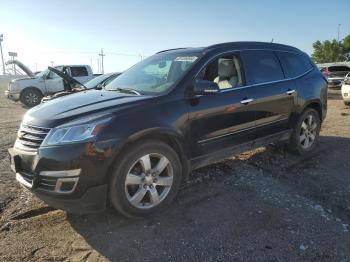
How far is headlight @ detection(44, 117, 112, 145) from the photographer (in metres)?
3.45

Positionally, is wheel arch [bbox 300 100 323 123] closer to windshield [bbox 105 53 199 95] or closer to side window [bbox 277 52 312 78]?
side window [bbox 277 52 312 78]

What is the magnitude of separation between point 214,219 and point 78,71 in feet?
48.5

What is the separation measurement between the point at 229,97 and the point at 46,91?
46.9 ft

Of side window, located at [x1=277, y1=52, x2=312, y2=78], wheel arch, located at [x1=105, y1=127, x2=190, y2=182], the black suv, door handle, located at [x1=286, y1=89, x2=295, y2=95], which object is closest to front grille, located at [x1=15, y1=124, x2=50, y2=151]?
the black suv

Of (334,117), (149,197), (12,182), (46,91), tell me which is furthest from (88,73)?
(149,197)

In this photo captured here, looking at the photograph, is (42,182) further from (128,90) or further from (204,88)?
(204,88)

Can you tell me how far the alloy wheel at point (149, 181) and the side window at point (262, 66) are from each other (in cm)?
195

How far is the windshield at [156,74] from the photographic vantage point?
4422mm

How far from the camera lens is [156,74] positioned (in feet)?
15.7

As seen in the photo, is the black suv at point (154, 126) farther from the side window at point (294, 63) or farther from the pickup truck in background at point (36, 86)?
the pickup truck in background at point (36, 86)

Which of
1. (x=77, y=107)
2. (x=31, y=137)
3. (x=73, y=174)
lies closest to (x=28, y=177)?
(x=31, y=137)

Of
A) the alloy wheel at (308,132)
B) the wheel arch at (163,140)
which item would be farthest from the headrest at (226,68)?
the alloy wheel at (308,132)

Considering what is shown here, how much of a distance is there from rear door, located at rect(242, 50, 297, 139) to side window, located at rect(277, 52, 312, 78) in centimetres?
16

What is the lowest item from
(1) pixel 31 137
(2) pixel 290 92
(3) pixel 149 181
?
(3) pixel 149 181
